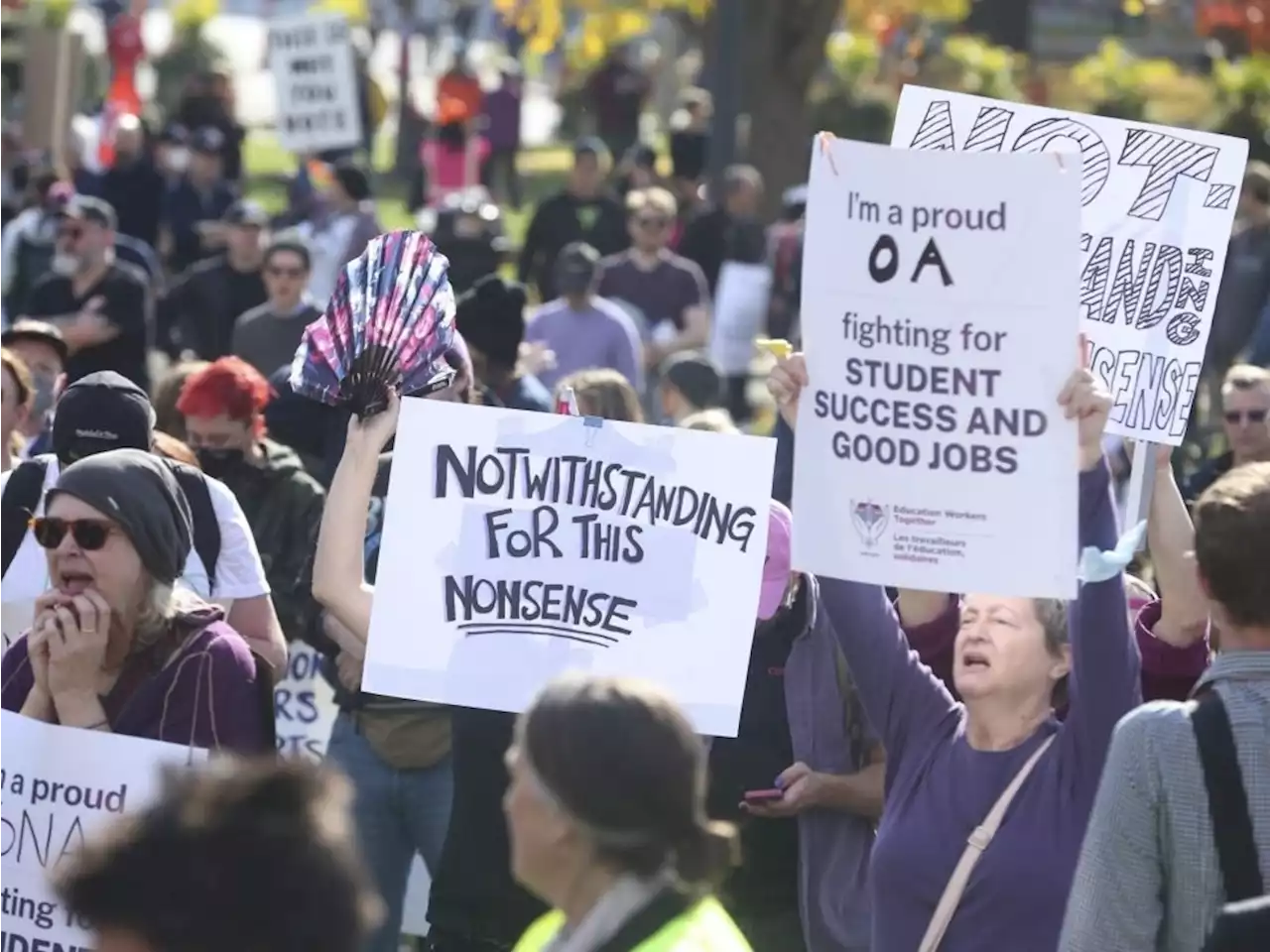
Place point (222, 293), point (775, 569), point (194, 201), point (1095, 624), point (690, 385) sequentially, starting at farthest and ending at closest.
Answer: point (194, 201), point (222, 293), point (690, 385), point (775, 569), point (1095, 624)

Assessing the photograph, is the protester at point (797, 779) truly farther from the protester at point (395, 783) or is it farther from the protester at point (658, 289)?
the protester at point (658, 289)

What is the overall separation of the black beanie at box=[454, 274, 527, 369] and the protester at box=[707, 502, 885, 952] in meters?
2.63

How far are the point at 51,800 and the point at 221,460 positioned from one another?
2830mm

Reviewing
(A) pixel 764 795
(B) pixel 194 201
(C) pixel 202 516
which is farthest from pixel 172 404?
(B) pixel 194 201

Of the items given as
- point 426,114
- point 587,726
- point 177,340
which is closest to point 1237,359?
point 177,340

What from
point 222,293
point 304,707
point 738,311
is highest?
point 222,293

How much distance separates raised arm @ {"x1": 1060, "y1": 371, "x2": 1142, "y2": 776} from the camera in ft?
14.6

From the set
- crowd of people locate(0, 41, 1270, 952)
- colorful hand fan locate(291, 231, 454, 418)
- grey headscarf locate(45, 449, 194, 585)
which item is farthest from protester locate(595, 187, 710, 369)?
grey headscarf locate(45, 449, 194, 585)

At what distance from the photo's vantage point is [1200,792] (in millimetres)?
4074

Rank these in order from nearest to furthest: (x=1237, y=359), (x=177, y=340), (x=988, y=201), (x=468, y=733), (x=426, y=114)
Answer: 1. (x=988, y=201)
2. (x=468, y=733)
3. (x=177, y=340)
4. (x=1237, y=359)
5. (x=426, y=114)

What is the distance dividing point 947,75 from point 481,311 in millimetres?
19173

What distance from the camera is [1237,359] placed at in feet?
55.5

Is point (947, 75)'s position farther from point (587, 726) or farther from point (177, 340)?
point (587, 726)

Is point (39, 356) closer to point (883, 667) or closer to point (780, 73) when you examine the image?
point (883, 667)
